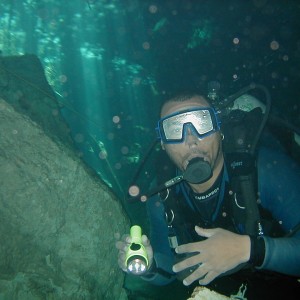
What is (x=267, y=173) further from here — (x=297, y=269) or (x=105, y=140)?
(x=105, y=140)

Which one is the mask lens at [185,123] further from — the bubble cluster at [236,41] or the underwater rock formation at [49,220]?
the bubble cluster at [236,41]

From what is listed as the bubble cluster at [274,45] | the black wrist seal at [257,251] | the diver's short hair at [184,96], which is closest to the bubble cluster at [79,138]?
the bubble cluster at [274,45]

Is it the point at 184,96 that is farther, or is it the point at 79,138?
the point at 79,138

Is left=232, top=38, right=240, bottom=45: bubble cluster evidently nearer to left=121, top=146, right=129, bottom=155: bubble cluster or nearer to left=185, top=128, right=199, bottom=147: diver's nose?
left=185, top=128, right=199, bottom=147: diver's nose

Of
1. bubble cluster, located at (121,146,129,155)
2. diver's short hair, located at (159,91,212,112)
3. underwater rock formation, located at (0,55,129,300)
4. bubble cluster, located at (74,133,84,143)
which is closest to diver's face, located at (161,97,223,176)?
diver's short hair, located at (159,91,212,112)

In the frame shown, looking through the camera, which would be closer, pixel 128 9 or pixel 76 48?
pixel 128 9

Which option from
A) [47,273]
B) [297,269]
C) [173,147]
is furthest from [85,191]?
[297,269]

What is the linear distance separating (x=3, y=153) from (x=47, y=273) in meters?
1.73

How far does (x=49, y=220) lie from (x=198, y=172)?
2150 mm

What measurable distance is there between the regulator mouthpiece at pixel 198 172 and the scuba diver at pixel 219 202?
0.5 inches

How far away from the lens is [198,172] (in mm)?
3305

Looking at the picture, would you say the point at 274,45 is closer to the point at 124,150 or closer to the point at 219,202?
the point at 219,202

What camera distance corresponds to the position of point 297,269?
2.68 meters

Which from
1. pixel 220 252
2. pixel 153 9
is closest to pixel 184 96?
pixel 220 252
